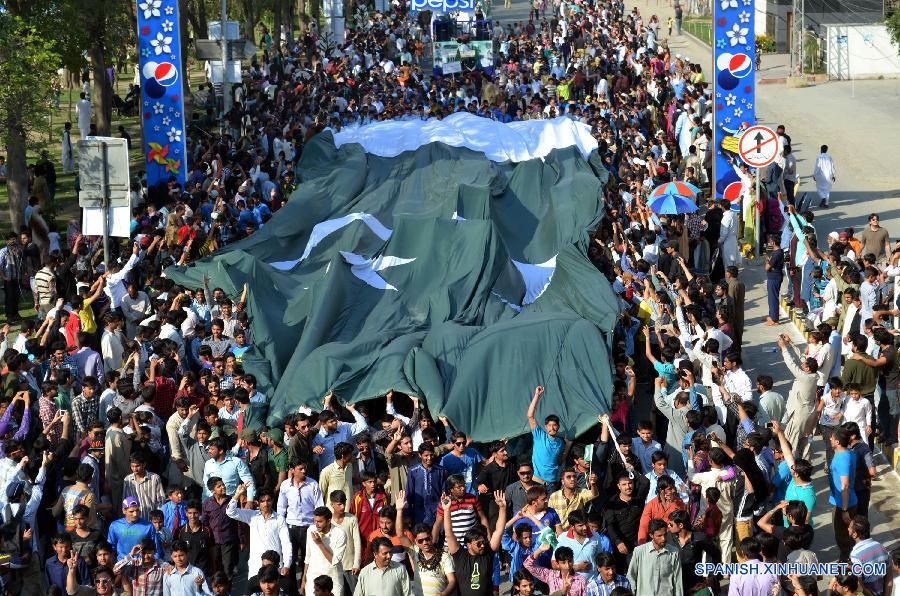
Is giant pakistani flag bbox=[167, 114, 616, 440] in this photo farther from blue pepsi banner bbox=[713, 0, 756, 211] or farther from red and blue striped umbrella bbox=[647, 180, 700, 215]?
blue pepsi banner bbox=[713, 0, 756, 211]

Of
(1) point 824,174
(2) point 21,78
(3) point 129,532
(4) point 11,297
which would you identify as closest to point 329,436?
(3) point 129,532

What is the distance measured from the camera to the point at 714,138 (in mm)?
23891

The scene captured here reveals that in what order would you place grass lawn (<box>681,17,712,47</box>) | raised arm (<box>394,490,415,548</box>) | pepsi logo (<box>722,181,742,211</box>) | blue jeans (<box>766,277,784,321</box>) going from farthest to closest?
grass lawn (<box>681,17,712,47</box>) → pepsi logo (<box>722,181,742,211</box>) → blue jeans (<box>766,277,784,321</box>) → raised arm (<box>394,490,415,548</box>)

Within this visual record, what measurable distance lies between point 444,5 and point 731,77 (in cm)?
1805

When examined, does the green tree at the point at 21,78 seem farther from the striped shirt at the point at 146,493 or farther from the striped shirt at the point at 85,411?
the striped shirt at the point at 146,493

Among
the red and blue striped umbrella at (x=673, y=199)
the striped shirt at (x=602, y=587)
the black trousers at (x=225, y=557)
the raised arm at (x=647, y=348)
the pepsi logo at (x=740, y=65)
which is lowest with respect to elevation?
the black trousers at (x=225, y=557)

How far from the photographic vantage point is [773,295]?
18797 millimetres

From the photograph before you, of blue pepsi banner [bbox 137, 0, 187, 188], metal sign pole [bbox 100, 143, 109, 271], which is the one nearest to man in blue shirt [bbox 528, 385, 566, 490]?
metal sign pole [bbox 100, 143, 109, 271]

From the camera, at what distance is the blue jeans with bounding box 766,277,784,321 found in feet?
61.3

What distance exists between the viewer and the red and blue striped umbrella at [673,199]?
64.3ft

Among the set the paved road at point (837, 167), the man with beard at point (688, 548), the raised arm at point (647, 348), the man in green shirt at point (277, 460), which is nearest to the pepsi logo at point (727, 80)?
the paved road at point (837, 167)

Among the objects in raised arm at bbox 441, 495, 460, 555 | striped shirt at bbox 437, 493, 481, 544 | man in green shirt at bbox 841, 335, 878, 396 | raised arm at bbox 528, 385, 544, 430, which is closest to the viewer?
raised arm at bbox 441, 495, 460, 555

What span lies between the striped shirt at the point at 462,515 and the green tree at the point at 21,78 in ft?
43.3

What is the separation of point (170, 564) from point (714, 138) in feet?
50.2
